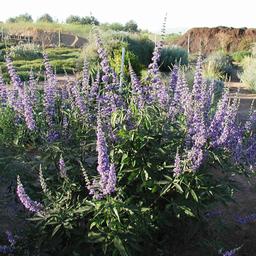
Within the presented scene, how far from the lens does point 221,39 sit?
113 ft

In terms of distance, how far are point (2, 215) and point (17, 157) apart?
3.67 ft

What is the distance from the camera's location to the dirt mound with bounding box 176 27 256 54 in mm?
33500

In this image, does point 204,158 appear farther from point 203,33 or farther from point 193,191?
point 203,33

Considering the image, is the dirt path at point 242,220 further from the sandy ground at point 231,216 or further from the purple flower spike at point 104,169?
the purple flower spike at point 104,169

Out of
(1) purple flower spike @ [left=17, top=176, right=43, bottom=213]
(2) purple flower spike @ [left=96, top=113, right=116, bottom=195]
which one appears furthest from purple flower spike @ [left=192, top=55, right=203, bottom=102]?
(1) purple flower spike @ [left=17, top=176, right=43, bottom=213]

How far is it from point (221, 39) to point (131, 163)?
106ft

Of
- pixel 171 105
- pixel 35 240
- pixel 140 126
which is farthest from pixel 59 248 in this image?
pixel 171 105

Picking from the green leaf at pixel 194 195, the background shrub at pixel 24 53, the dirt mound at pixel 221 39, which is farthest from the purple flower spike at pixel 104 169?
the dirt mound at pixel 221 39

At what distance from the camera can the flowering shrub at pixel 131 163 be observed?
130 inches

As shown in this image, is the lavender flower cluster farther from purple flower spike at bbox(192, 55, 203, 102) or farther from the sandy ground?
the sandy ground

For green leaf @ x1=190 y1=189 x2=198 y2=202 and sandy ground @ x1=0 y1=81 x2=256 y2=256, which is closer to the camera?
green leaf @ x1=190 y1=189 x2=198 y2=202

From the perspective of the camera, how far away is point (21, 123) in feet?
14.9

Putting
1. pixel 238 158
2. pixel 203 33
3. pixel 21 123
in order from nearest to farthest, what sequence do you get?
pixel 238 158 < pixel 21 123 < pixel 203 33

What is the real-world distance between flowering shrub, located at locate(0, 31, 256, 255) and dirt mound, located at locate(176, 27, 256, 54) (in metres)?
29.9
